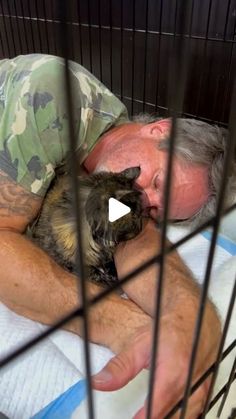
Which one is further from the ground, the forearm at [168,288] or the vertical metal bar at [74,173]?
the vertical metal bar at [74,173]

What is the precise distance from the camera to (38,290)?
85cm

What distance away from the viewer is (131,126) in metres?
1.15

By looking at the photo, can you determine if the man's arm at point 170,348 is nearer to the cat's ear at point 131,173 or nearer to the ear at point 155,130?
the cat's ear at point 131,173

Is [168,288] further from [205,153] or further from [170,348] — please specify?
[205,153]

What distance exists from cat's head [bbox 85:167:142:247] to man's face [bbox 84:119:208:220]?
0.08 metres

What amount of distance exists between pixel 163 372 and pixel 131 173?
454 mm

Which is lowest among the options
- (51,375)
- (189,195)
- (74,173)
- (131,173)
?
(51,375)

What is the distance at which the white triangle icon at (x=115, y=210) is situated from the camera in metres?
0.76

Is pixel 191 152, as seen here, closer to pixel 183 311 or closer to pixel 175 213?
pixel 175 213

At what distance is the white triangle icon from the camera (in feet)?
2.49

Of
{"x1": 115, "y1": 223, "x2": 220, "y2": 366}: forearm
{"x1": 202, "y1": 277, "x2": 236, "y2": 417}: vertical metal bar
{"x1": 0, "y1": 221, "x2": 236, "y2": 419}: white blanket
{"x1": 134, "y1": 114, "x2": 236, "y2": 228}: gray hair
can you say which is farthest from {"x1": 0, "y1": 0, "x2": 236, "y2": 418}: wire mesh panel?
{"x1": 202, "y1": 277, "x2": 236, "y2": 417}: vertical metal bar

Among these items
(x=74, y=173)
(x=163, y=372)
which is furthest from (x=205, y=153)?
(x=74, y=173)

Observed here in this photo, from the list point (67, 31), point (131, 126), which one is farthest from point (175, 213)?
point (67, 31)

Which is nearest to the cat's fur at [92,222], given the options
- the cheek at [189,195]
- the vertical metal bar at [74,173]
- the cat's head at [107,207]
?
the cat's head at [107,207]
